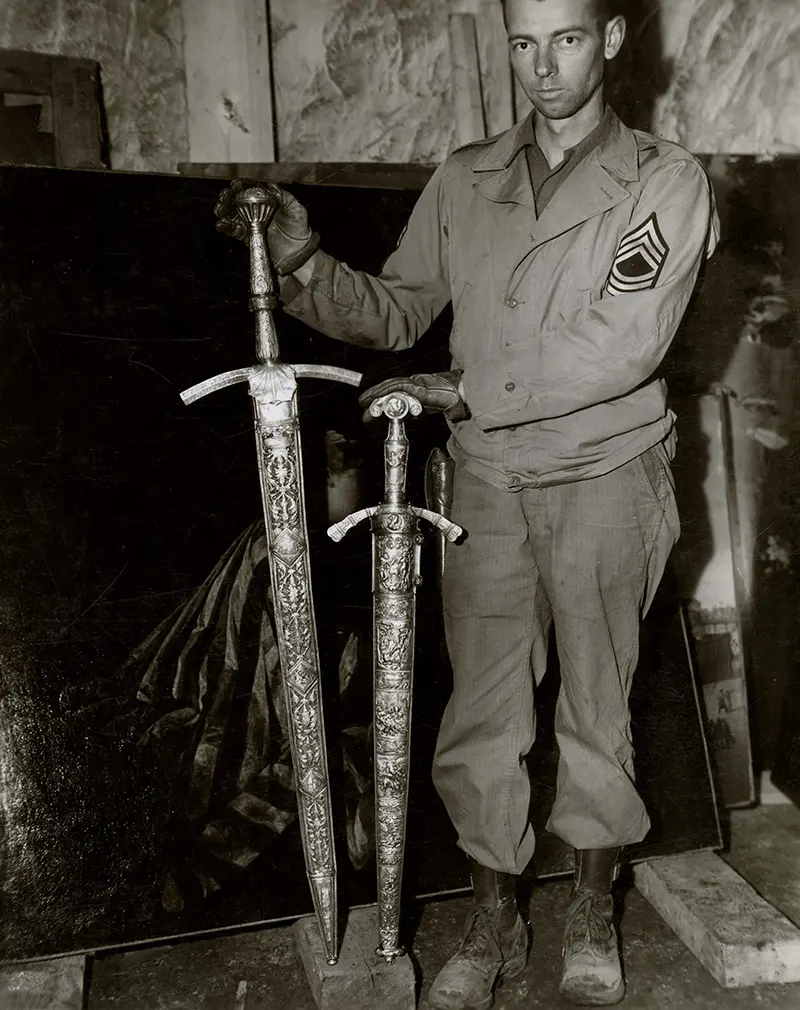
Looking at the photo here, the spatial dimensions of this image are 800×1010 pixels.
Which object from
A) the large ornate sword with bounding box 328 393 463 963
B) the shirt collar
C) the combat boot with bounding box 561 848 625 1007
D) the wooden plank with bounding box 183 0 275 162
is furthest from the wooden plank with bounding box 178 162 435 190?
the combat boot with bounding box 561 848 625 1007

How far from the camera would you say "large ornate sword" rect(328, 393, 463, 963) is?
2131mm

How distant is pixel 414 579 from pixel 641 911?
4.33ft

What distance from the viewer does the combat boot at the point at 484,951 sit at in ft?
7.59

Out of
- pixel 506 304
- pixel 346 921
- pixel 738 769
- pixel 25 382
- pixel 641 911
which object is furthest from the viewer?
pixel 738 769

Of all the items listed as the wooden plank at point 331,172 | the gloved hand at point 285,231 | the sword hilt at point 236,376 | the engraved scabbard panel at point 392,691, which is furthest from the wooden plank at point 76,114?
the engraved scabbard panel at point 392,691

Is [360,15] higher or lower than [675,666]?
higher

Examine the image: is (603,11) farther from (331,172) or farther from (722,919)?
(722,919)

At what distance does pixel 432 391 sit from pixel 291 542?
46cm

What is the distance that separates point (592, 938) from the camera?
7.87ft

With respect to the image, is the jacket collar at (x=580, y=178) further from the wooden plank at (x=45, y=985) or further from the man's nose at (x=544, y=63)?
the wooden plank at (x=45, y=985)

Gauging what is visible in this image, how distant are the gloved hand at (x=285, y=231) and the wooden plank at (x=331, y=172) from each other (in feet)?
1.98

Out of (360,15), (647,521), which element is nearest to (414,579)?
(647,521)

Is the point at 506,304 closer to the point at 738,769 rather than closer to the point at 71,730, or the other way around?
the point at 71,730

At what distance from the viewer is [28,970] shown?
7.91ft
